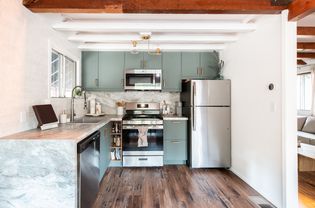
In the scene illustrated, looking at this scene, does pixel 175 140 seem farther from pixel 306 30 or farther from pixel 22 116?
pixel 306 30

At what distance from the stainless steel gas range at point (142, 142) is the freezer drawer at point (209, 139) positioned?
0.63 meters

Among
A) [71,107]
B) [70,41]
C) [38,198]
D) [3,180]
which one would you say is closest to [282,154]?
[38,198]

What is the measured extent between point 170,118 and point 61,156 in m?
2.40

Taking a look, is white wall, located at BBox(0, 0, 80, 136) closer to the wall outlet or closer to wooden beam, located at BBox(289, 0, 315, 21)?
→ the wall outlet

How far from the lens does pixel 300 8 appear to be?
1.99 m

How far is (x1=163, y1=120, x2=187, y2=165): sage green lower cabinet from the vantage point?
3.85 metres

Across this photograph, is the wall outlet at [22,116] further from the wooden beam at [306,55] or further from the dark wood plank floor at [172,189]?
the wooden beam at [306,55]

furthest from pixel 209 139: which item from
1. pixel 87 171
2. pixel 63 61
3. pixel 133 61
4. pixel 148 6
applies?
pixel 63 61

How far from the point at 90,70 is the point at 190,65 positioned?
210cm

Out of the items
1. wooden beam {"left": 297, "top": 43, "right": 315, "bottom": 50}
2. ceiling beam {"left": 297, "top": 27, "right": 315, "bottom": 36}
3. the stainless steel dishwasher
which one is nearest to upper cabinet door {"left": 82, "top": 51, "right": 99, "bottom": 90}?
the stainless steel dishwasher

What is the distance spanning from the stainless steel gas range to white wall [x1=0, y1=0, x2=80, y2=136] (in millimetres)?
1576

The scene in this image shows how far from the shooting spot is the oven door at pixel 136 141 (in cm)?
369

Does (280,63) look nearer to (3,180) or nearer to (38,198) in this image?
(38,198)

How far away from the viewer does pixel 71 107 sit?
132 inches
